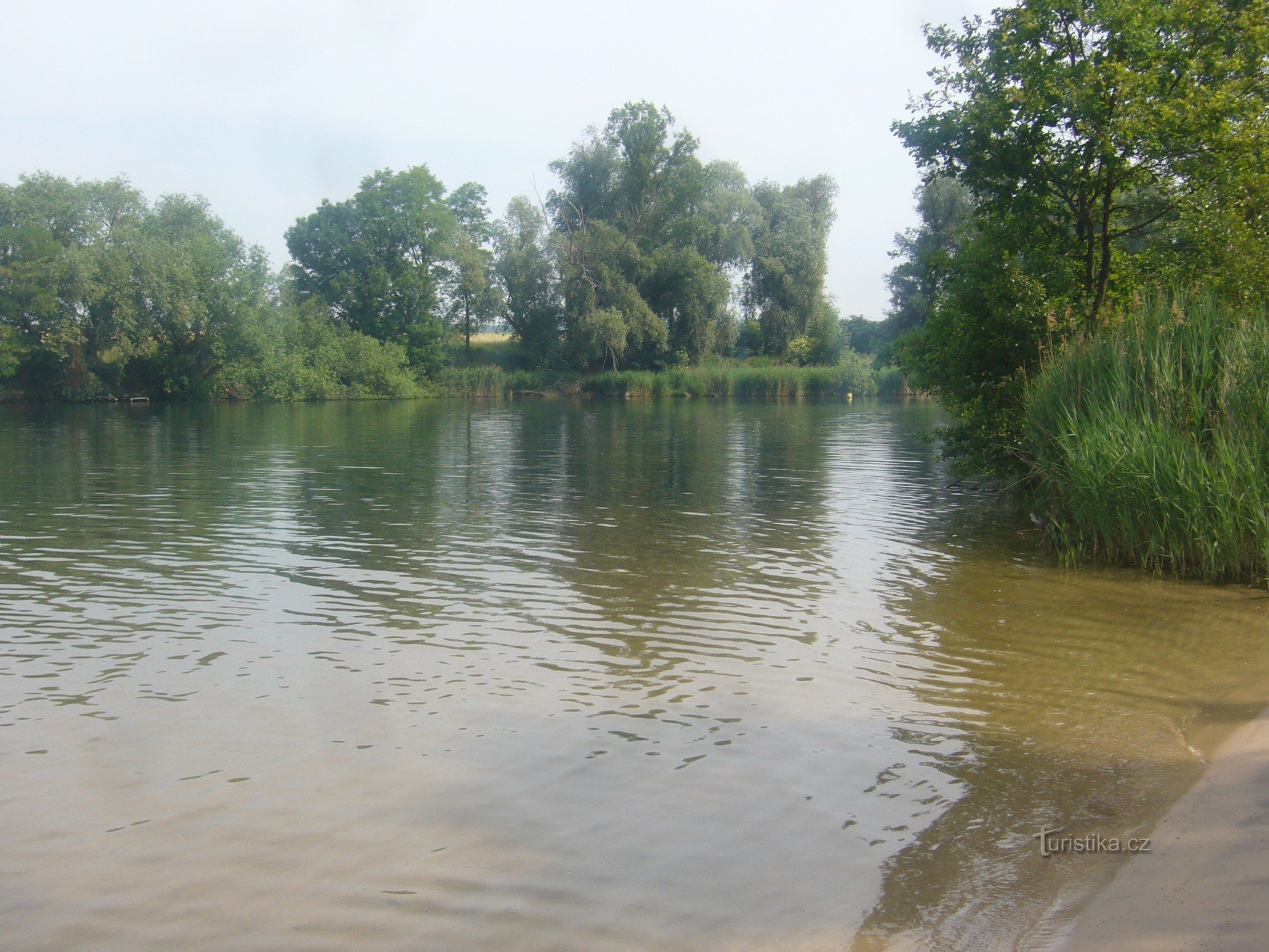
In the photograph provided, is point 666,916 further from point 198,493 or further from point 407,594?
point 198,493

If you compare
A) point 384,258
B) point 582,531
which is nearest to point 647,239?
point 384,258

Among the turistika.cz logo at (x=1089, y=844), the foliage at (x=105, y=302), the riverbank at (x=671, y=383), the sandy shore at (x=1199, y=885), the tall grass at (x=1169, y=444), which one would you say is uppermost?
the foliage at (x=105, y=302)

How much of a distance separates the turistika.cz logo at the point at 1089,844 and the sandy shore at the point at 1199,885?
0.26 feet

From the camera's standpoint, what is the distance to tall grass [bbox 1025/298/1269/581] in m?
10.1

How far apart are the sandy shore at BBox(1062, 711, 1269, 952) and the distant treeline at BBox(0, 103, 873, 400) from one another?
6173cm

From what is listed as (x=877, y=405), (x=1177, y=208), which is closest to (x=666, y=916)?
(x=1177, y=208)

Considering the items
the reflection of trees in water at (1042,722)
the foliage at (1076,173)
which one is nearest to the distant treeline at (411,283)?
the foliage at (1076,173)

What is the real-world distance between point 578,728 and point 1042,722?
3054 mm

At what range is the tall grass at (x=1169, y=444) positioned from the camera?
1010 centimetres

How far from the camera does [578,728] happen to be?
622 centimetres

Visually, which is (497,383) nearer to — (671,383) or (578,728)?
(671,383)

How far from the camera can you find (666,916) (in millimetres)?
4059

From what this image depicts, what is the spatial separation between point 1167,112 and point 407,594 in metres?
12.3

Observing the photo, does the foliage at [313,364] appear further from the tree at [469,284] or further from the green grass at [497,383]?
the tree at [469,284]
